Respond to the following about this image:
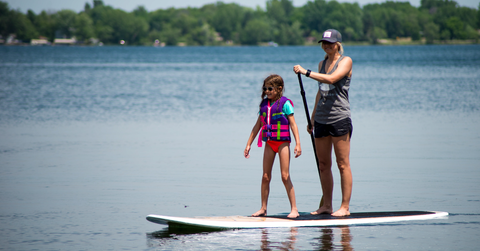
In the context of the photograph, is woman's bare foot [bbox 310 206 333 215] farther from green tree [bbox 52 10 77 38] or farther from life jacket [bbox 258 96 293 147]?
green tree [bbox 52 10 77 38]

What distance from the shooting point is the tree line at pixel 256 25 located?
538 feet

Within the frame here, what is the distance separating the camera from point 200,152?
1052 centimetres

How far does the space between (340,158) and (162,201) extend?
253 cm

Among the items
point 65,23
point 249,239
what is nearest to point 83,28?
point 65,23

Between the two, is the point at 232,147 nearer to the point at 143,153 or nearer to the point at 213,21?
the point at 143,153

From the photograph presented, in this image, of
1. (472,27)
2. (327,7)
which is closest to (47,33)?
(327,7)

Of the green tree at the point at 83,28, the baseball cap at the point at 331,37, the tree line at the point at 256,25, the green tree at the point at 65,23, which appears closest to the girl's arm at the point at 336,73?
the baseball cap at the point at 331,37

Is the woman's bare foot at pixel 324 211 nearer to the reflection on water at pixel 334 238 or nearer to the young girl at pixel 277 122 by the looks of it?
the reflection on water at pixel 334 238

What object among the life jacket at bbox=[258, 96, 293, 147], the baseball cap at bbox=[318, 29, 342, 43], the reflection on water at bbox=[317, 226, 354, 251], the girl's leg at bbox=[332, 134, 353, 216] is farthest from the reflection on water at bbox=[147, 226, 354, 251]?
the baseball cap at bbox=[318, 29, 342, 43]

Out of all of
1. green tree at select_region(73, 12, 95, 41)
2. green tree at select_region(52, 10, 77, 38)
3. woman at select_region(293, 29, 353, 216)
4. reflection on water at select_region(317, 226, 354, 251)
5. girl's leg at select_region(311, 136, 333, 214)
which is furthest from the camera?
green tree at select_region(73, 12, 95, 41)

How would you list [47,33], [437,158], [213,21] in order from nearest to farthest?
1. [437,158]
2. [47,33]
3. [213,21]

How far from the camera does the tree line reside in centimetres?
16388

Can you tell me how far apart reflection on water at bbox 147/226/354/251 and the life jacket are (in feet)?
3.27

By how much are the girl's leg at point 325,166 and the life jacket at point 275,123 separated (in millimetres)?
403
